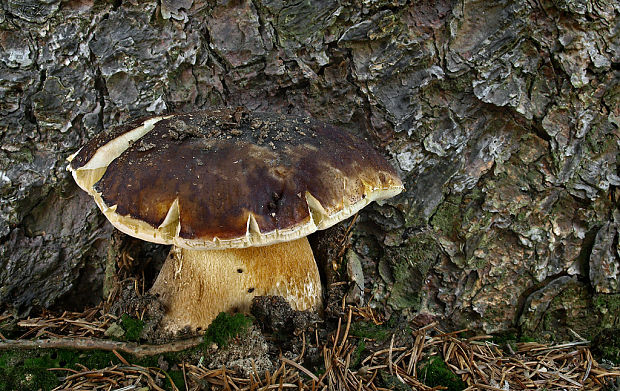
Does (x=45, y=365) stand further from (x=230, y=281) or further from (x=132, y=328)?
(x=230, y=281)

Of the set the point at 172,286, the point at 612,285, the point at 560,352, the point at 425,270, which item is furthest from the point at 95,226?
the point at 612,285

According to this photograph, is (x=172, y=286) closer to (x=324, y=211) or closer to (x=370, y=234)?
(x=324, y=211)

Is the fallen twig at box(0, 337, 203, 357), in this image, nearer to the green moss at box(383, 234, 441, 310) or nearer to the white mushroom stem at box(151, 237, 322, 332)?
the white mushroom stem at box(151, 237, 322, 332)

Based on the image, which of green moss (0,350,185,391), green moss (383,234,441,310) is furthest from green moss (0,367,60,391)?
green moss (383,234,441,310)

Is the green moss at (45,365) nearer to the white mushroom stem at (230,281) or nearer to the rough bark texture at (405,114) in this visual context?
the white mushroom stem at (230,281)

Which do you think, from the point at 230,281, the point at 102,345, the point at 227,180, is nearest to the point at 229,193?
the point at 227,180

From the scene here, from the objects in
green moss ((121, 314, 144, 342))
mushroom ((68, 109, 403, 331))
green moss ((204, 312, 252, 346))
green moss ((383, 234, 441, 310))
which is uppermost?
mushroom ((68, 109, 403, 331))
